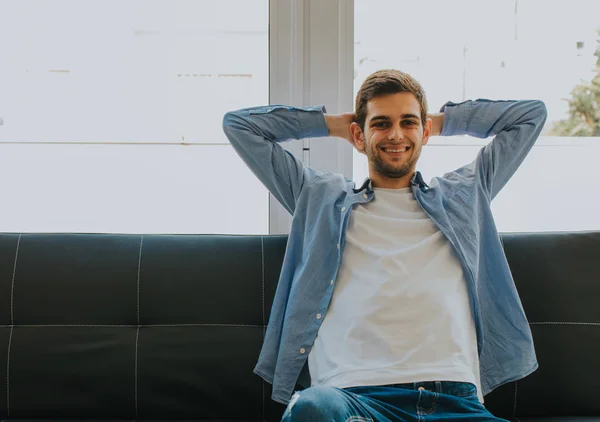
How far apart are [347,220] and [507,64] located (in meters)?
0.99

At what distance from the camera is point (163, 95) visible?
2.34 meters

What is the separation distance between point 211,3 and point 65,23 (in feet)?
1.72

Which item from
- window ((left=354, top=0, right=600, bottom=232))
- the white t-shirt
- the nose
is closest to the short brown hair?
the nose

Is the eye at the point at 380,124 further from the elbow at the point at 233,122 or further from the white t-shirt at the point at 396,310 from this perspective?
the elbow at the point at 233,122

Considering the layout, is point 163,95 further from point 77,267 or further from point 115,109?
point 77,267

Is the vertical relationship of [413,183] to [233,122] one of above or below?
below

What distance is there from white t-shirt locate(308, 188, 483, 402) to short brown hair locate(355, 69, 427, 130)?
0.97ft

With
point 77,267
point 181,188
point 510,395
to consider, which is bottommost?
point 510,395

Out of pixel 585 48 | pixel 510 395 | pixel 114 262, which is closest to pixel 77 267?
pixel 114 262

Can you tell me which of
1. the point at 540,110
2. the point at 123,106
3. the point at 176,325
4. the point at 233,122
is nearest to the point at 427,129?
the point at 540,110

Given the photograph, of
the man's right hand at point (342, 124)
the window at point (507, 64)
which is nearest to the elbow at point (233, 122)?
the man's right hand at point (342, 124)

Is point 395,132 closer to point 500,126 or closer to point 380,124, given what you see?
point 380,124

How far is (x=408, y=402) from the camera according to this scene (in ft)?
5.01

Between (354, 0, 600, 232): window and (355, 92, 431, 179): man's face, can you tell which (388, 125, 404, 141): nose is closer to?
(355, 92, 431, 179): man's face
